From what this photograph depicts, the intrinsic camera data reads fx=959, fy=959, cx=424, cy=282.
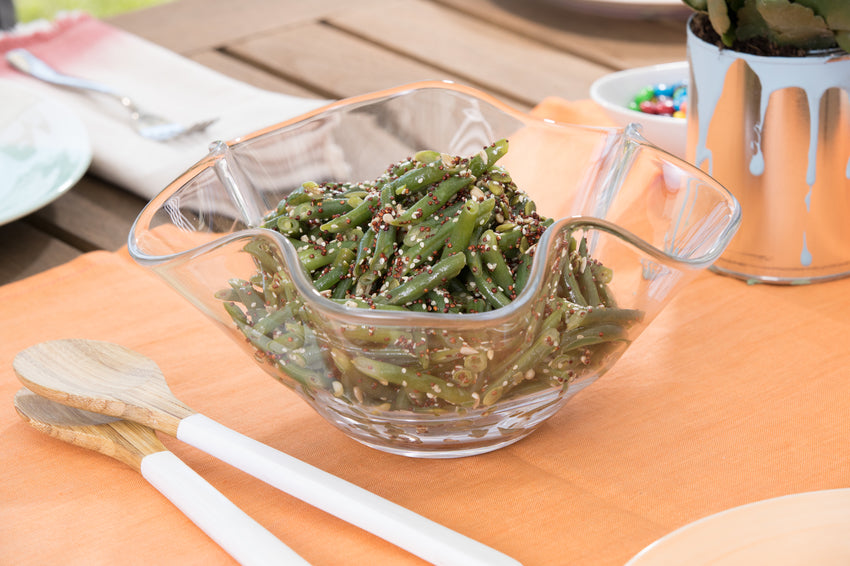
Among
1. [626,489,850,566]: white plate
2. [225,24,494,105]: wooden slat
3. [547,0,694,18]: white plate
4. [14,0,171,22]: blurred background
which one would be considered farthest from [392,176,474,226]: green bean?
[14,0,171,22]: blurred background

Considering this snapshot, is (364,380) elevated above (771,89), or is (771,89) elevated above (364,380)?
(771,89)

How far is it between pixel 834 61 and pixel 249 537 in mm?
760

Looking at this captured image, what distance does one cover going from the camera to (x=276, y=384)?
0.97 m

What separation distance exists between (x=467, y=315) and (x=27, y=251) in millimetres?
803

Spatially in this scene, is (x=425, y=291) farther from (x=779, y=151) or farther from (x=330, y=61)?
(x=330, y=61)

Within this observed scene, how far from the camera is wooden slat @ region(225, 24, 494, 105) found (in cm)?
172

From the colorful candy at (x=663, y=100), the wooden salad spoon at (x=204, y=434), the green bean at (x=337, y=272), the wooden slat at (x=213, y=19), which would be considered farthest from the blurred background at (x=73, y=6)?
the green bean at (x=337, y=272)

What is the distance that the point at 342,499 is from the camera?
73 centimetres

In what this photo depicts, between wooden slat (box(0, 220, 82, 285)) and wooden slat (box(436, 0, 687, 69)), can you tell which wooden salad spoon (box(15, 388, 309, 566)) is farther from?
wooden slat (box(436, 0, 687, 69))

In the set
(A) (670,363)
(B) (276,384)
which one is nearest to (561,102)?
(A) (670,363)

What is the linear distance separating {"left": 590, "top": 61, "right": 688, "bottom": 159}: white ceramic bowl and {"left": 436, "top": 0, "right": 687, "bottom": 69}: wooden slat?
0.26 meters

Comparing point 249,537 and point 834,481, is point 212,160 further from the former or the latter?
point 834,481

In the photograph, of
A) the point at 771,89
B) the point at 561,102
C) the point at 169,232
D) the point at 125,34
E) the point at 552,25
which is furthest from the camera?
the point at 552,25

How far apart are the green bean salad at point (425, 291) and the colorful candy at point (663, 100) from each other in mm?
565
